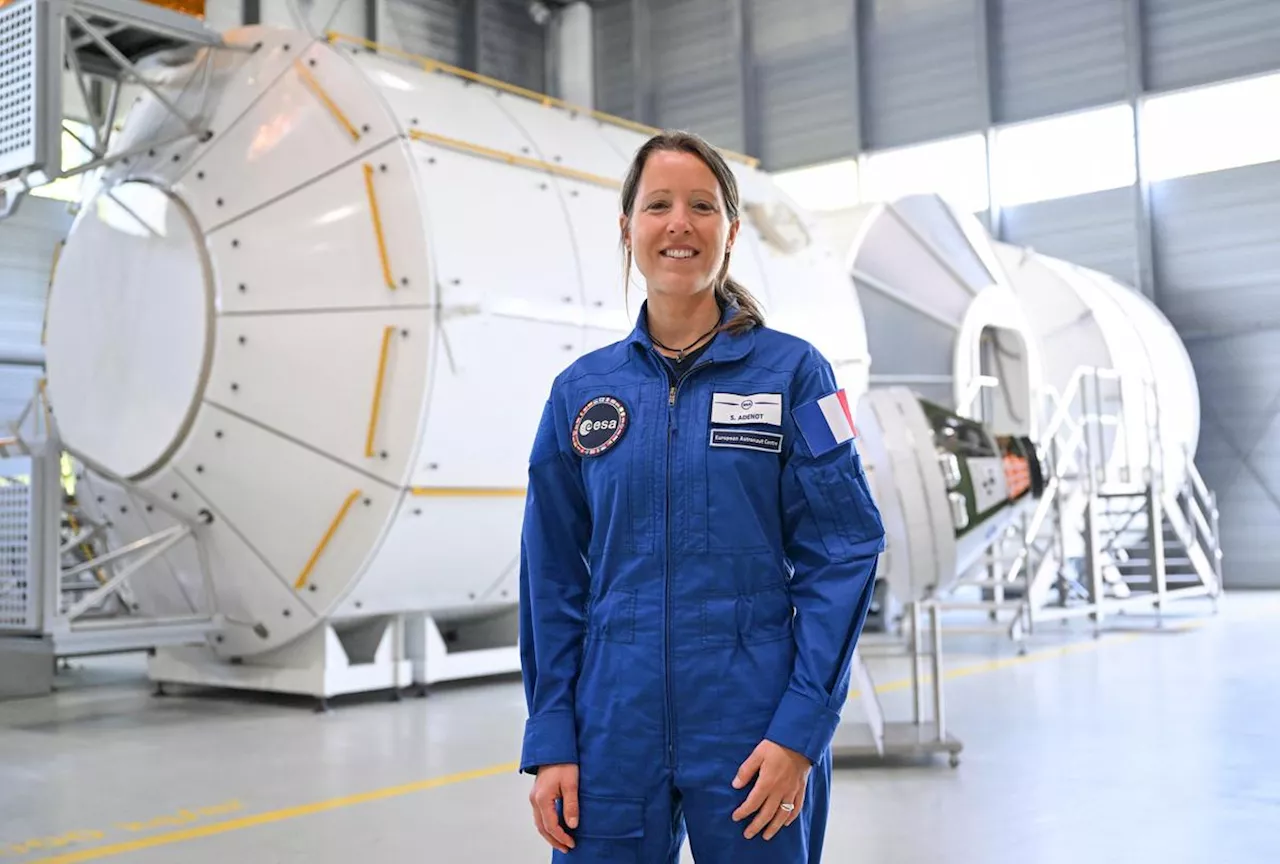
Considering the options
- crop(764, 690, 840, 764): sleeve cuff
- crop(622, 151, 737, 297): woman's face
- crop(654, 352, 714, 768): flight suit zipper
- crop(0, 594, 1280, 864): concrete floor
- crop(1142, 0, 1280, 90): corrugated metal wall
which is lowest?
crop(0, 594, 1280, 864): concrete floor

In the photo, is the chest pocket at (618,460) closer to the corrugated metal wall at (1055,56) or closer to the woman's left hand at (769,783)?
the woman's left hand at (769,783)

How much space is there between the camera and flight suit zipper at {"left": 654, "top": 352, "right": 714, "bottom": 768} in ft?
6.29

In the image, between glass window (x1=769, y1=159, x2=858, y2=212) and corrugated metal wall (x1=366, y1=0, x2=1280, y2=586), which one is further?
glass window (x1=769, y1=159, x2=858, y2=212)

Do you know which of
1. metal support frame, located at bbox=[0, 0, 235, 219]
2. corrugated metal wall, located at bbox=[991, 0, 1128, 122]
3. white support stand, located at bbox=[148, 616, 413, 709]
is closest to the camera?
metal support frame, located at bbox=[0, 0, 235, 219]

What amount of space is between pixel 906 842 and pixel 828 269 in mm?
6879

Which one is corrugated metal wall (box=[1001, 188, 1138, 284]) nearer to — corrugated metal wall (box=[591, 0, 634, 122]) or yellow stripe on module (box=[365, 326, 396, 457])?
corrugated metal wall (box=[591, 0, 634, 122])

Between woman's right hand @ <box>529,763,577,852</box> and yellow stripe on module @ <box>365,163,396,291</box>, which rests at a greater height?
yellow stripe on module @ <box>365,163,396,291</box>

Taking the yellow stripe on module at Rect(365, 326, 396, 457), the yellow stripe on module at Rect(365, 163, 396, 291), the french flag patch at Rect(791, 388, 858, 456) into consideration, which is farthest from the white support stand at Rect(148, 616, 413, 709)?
the french flag patch at Rect(791, 388, 858, 456)

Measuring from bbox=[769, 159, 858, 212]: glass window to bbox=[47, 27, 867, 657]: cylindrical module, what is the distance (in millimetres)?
12207

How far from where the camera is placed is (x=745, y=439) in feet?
6.45

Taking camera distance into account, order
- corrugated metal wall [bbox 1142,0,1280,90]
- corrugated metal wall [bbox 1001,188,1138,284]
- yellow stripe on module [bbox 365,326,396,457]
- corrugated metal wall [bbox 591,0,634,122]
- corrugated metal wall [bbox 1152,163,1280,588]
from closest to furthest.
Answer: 1. yellow stripe on module [bbox 365,326,396,457]
2. corrugated metal wall [bbox 1142,0,1280,90]
3. corrugated metal wall [bbox 1152,163,1280,588]
4. corrugated metal wall [bbox 1001,188,1138,284]
5. corrugated metal wall [bbox 591,0,634,122]

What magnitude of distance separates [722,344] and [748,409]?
0.13 m

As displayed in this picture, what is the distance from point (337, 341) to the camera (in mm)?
7211

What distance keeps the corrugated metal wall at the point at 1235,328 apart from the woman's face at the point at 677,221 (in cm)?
1632
